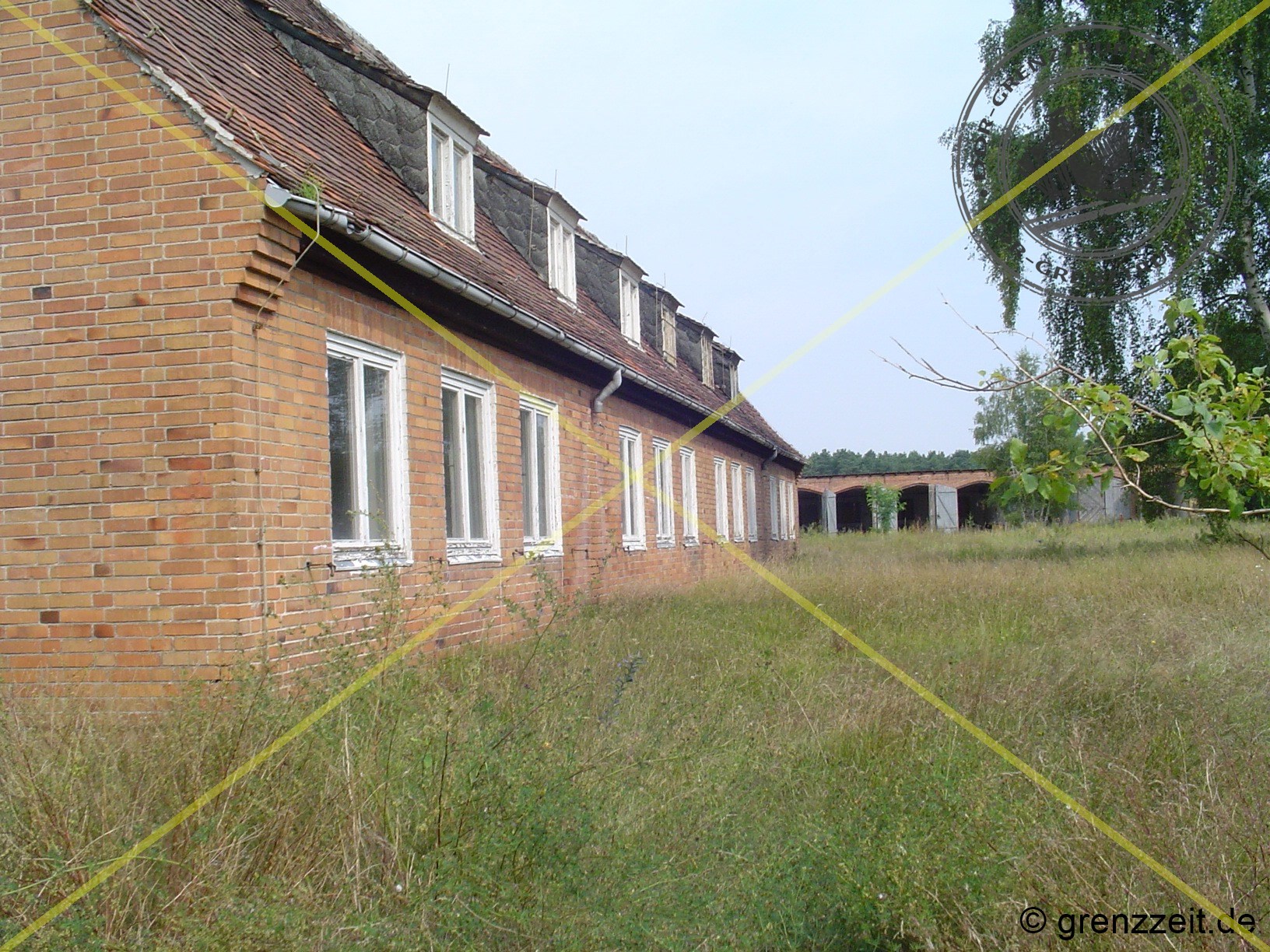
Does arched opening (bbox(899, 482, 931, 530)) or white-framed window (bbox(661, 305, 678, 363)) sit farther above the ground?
white-framed window (bbox(661, 305, 678, 363))

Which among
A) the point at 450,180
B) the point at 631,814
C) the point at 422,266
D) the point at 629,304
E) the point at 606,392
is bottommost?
→ the point at 631,814

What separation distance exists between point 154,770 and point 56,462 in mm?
3176

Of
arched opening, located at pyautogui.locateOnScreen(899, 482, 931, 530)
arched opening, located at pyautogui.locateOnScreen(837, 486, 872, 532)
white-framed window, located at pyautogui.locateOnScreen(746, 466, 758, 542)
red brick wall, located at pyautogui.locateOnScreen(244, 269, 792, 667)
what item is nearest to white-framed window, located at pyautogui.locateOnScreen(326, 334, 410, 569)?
red brick wall, located at pyautogui.locateOnScreen(244, 269, 792, 667)

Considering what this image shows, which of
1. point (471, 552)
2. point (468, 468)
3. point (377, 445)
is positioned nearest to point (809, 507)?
point (468, 468)

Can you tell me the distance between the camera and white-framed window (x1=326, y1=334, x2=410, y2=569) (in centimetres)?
778

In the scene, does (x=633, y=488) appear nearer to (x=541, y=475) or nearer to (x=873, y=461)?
(x=541, y=475)

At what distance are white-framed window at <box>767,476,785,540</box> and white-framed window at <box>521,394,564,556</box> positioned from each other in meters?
16.6

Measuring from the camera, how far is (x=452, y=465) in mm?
9750

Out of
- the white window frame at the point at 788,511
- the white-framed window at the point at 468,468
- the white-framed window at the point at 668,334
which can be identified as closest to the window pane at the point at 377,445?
the white-framed window at the point at 468,468

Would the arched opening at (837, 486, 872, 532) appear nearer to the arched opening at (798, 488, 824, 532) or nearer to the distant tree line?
the arched opening at (798, 488, 824, 532)

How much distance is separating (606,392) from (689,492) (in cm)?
614

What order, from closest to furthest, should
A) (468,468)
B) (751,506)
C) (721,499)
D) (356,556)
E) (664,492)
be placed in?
(356,556)
(468,468)
(664,492)
(721,499)
(751,506)

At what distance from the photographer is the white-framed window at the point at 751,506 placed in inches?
1009

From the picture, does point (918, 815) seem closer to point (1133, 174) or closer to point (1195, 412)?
point (1195, 412)
